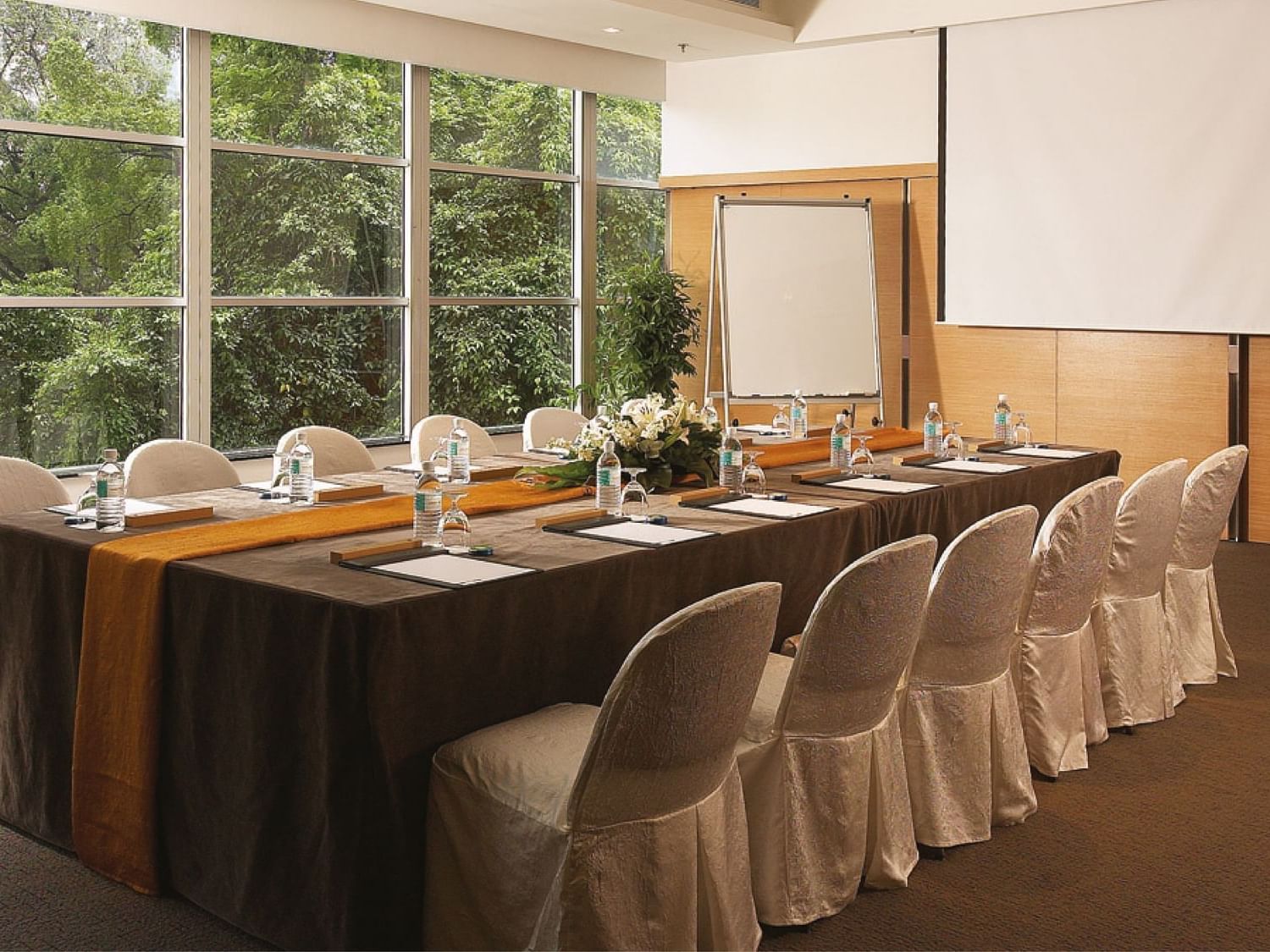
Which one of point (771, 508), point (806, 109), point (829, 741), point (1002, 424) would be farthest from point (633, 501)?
point (806, 109)

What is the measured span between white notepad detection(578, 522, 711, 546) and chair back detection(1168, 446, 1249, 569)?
Result: 2.18 meters

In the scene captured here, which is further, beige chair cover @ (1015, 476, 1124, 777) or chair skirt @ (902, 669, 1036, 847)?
beige chair cover @ (1015, 476, 1124, 777)

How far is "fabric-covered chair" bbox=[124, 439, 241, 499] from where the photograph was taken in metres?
4.94

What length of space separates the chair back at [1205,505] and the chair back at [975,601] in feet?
5.44

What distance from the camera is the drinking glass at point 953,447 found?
5797 mm

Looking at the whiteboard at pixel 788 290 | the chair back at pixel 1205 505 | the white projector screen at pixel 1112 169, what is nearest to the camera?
the chair back at pixel 1205 505

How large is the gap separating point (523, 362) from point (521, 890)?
7167 millimetres

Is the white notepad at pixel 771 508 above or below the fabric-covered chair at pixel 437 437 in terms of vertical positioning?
below

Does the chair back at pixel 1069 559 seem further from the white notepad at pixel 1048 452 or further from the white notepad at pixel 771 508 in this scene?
the white notepad at pixel 1048 452

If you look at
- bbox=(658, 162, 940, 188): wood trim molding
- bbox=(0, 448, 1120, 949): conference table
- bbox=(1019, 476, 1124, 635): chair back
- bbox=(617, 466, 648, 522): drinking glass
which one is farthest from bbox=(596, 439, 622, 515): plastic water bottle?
bbox=(658, 162, 940, 188): wood trim molding

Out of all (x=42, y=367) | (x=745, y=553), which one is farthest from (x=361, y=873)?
(x=42, y=367)

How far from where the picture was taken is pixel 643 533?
385cm

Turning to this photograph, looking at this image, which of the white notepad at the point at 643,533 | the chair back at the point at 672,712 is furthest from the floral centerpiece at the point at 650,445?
the chair back at the point at 672,712

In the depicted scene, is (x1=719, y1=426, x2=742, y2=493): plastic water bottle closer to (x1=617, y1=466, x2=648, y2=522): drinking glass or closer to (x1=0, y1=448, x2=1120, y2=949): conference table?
(x1=617, y1=466, x2=648, y2=522): drinking glass
